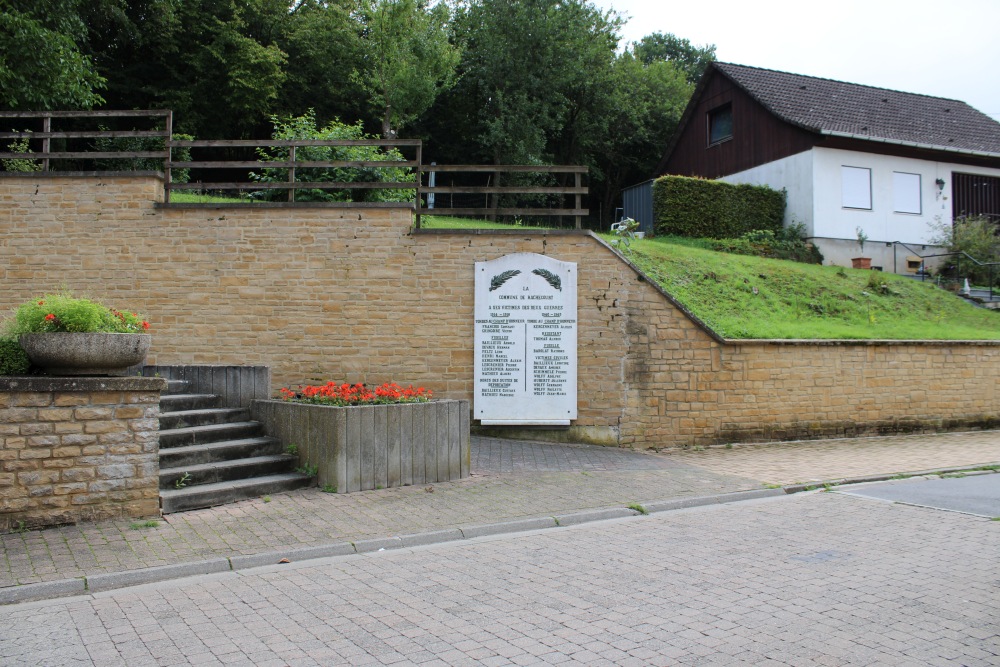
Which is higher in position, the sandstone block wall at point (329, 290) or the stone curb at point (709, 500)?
the sandstone block wall at point (329, 290)

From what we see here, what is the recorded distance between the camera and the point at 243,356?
1224 cm

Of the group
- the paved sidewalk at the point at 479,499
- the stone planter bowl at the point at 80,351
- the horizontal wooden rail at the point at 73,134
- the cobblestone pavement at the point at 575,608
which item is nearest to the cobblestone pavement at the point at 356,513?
the paved sidewalk at the point at 479,499

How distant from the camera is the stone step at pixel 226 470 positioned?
8.08 meters

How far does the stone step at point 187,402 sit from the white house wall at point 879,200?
1825 cm

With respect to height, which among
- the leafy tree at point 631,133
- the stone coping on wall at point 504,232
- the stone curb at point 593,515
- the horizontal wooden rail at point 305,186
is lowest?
the stone curb at point 593,515

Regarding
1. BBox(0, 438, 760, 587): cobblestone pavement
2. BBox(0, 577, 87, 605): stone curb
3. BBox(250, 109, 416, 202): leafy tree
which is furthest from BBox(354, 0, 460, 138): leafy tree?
BBox(0, 577, 87, 605): stone curb

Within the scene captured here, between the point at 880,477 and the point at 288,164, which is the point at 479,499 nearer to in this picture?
the point at 880,477

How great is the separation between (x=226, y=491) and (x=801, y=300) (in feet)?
42.3

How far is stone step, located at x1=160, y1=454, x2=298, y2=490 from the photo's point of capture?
8.08 metres

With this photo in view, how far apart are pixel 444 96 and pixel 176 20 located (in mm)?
10932

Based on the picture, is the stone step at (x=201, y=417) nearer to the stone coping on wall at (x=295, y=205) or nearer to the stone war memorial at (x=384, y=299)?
the stone war memorial at (x=384, y=299)

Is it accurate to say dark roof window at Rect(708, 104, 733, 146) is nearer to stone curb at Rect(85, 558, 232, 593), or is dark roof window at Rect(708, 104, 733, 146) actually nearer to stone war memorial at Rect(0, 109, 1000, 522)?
stone war memorial at Rect(0, 109, 1000, 522)

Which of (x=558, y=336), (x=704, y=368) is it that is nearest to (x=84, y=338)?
(x=558, y=336)

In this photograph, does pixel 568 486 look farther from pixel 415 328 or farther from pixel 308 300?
pixel 308 300
